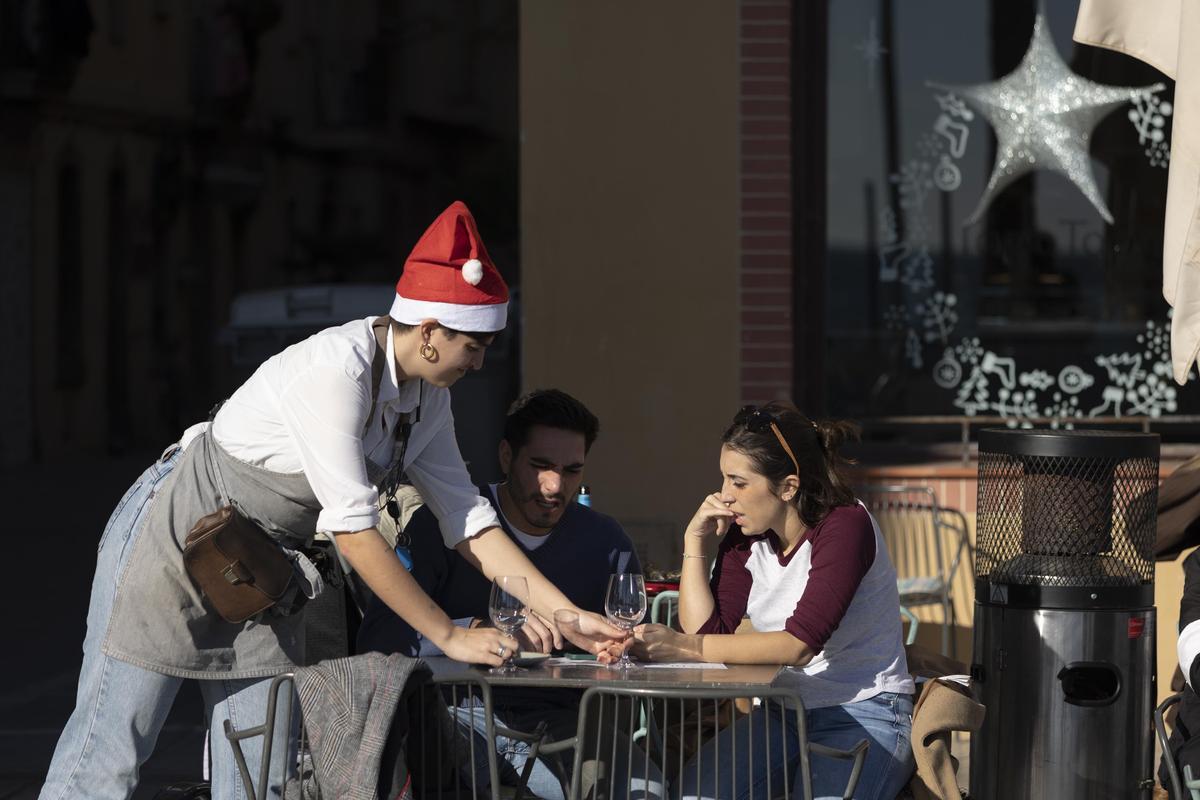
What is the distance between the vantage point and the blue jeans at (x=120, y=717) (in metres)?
3.88

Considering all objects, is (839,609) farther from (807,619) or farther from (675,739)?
(675,739)

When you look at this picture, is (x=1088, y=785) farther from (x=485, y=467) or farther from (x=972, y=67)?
(x=485, y=467)

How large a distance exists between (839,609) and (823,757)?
324 mm

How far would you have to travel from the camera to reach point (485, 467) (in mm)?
7895

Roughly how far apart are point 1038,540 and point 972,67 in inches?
119

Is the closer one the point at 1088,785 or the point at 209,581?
the point at 209,581

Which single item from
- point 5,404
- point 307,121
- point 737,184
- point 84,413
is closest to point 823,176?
point 737,184

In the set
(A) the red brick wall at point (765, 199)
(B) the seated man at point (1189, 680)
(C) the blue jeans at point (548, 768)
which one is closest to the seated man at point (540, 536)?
(C) the blue jeans at point (548, 768)

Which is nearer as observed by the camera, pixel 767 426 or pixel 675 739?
pixel 767 426

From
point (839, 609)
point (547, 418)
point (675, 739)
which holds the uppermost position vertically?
point (547, 418)

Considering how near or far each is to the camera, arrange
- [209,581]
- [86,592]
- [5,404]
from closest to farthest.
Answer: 1. [209,581]
2. [86,592]
3. [5,404]

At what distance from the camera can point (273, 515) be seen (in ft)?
12.8

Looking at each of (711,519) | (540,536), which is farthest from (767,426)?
(540,536)

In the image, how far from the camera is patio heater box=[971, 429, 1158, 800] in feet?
14.0
